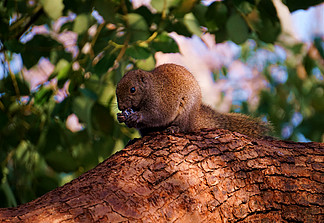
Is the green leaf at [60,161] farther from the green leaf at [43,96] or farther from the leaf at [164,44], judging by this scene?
the leaf at [164,44]

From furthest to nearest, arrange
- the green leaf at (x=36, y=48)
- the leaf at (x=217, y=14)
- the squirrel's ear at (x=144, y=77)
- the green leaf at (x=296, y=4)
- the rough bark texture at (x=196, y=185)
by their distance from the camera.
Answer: the green leaf at (x=36, y=48) → the squirrel's ear at (x=144, y=77) → the leaf at (x=217, y=14) → the green leaf at (x=296, y=4) → the rough bark texture at (x=196, y=185)

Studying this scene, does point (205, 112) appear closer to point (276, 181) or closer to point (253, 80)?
point (276, 181)

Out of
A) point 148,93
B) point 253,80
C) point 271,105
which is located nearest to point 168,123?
point 148,93

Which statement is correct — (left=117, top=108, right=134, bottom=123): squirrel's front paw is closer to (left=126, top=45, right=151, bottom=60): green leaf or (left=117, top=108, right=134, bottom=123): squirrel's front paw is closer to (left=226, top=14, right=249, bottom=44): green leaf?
(left=126, top=45, right=151, bottom=60): green leaf

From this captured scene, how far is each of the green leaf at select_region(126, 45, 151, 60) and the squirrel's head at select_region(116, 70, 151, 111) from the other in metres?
0.26

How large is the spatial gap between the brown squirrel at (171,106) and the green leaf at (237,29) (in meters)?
0.38

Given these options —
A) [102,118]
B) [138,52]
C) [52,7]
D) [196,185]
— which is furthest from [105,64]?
[196,185]

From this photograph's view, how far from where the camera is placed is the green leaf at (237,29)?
242 cm

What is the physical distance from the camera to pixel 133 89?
255 centimetres

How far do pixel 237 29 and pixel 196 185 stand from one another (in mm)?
1103

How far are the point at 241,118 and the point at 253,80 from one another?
16.0 feet

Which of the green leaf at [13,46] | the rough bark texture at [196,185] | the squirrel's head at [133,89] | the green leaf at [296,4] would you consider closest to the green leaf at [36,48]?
the green leaf at [13,46]

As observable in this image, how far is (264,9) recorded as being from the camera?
2.41m

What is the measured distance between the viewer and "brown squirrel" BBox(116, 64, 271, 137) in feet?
8.26
